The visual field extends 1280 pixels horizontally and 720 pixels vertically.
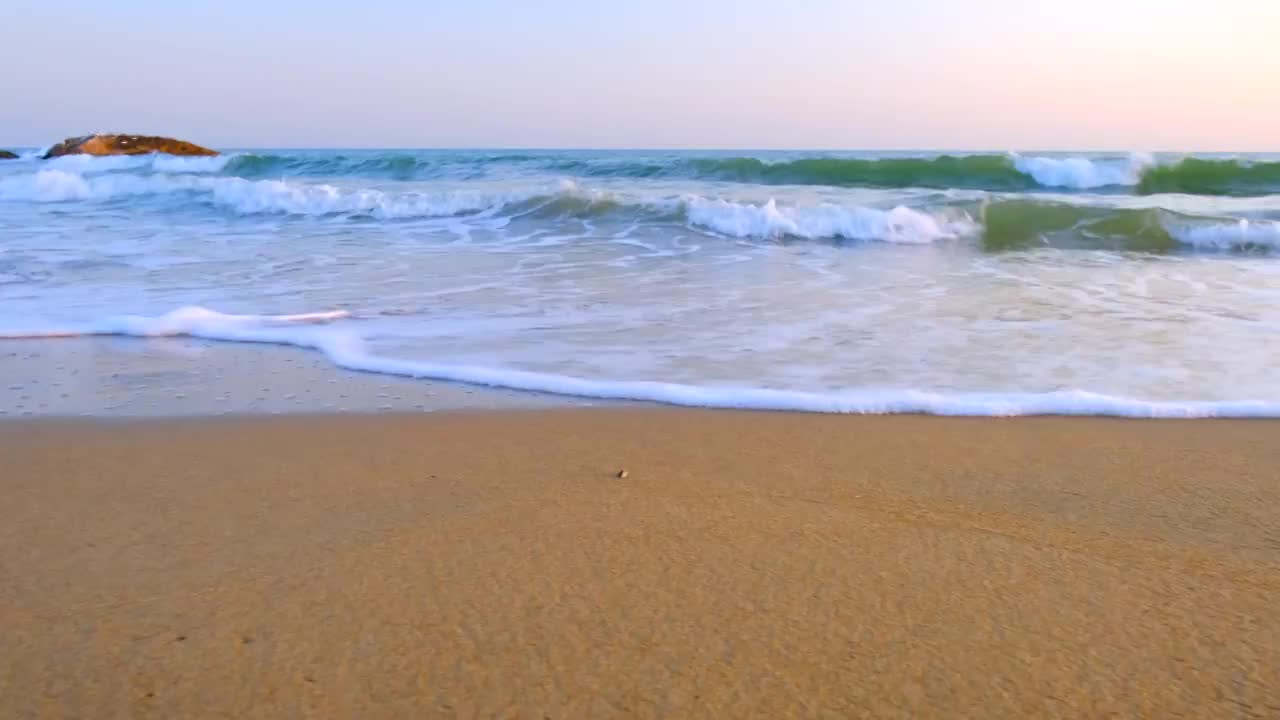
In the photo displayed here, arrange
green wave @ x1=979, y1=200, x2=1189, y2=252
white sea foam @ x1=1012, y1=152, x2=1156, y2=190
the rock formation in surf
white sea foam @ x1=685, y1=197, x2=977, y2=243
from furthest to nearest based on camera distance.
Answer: the rock formation in surf
white sea foam @ x1=1012, y1=152, x2=1156, y2=190
white sea foam @ x1=685, y1=197, x2=977, y2=243
green wave @ x1=979, y1=200, x2=1189, y2=252

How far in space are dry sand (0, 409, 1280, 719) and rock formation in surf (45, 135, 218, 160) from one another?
30.7 meters

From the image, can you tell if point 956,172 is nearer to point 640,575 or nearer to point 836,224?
point 836,224

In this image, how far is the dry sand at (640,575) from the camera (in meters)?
1.47

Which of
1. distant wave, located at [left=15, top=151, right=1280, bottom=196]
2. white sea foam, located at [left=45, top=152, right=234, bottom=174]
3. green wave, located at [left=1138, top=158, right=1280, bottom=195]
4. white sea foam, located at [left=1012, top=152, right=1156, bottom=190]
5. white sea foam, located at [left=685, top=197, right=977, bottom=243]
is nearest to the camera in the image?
white sea foam, located at [left=685, top=197, right=977, bottom=243]

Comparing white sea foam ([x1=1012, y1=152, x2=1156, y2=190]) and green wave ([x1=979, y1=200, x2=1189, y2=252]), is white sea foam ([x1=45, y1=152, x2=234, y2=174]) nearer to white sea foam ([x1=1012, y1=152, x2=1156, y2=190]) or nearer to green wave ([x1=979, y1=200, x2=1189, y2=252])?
white sea foam ([x1=1012, y1=152, x2=1156, y2=190])

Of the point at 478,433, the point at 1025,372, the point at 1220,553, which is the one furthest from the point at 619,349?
the point at 1220,553

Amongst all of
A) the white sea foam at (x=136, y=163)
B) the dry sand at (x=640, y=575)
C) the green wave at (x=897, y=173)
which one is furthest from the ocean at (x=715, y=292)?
the white sea foam at (x=136, y=163)

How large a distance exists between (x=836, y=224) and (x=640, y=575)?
9.12 meters

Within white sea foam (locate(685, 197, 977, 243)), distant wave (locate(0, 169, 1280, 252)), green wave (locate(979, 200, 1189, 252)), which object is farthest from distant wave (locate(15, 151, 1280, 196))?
white sea foam (locate(685, 197, 977, 243))

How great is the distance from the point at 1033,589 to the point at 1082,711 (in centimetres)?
43

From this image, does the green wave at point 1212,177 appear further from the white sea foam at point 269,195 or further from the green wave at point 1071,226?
the white sea foam at point 269,195

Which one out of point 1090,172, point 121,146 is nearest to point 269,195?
point 1090,172

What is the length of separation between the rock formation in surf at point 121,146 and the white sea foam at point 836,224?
82.4 ft

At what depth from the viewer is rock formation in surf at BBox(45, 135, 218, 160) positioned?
2914 cm
